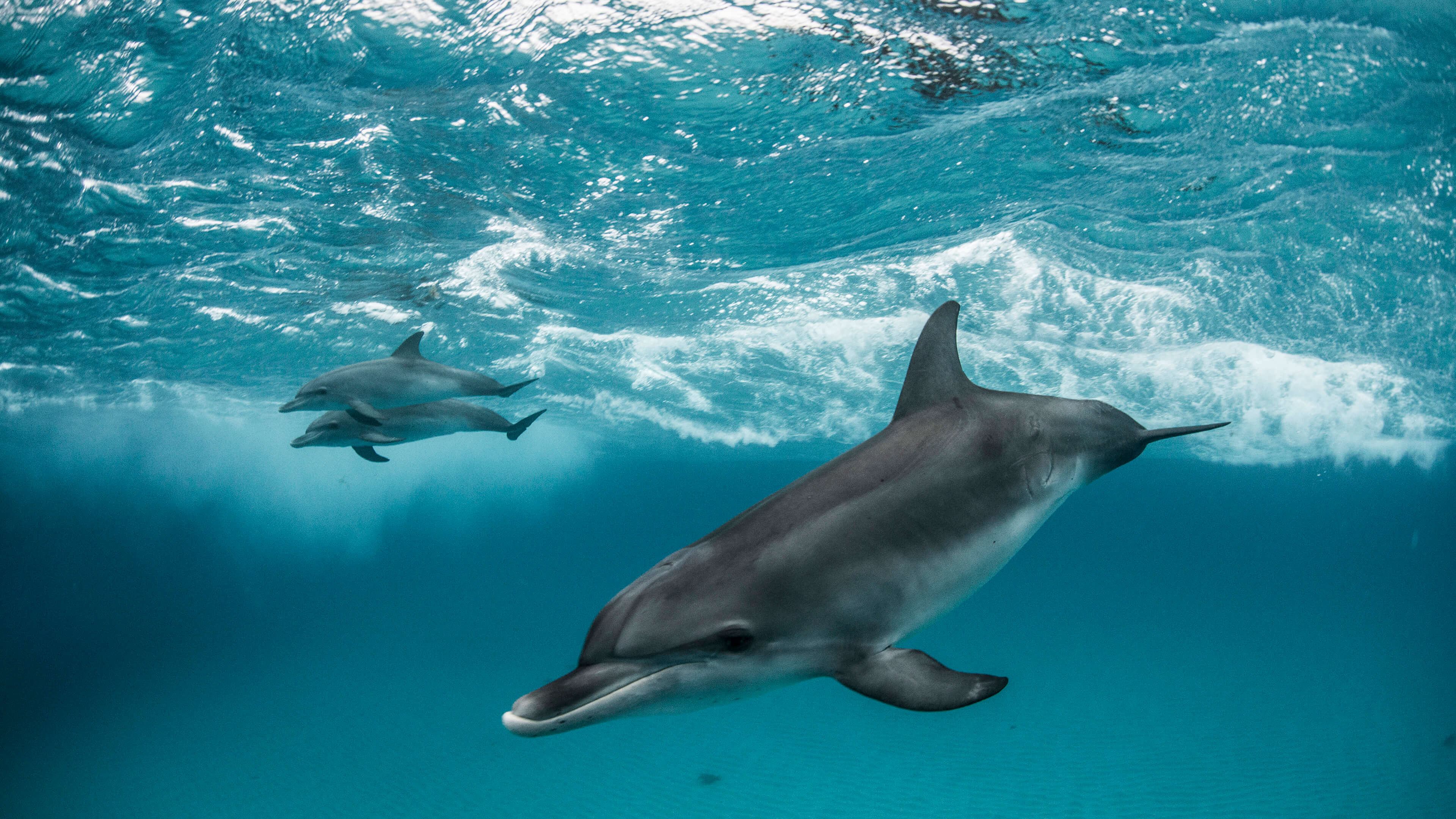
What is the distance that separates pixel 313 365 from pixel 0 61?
14.9 meters

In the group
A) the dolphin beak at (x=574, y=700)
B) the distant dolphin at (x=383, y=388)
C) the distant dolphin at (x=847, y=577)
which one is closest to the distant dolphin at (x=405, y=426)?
the distant dolphin at (x=383, y=388)

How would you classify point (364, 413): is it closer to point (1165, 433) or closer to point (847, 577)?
point (847, 577)

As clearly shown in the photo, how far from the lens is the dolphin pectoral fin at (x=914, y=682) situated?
2.50 m

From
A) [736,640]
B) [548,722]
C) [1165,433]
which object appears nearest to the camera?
[548,722]

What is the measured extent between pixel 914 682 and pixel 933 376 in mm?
1718

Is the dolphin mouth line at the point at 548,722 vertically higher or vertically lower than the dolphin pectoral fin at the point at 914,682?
higher

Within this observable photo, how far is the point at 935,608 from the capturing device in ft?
10.1

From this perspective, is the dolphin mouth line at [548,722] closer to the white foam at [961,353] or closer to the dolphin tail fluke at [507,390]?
the dolphin tail fluke at [507,390]

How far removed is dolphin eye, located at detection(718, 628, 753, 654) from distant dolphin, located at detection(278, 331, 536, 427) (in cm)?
564

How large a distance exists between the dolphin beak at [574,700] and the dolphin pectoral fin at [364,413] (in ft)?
19.4

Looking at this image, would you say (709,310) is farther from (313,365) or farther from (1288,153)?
(313,365)

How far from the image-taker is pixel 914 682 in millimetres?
2609

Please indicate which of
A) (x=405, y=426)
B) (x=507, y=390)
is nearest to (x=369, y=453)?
(x=405, y=426)

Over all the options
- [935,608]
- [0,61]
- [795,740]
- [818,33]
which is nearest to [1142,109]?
[818,33]
